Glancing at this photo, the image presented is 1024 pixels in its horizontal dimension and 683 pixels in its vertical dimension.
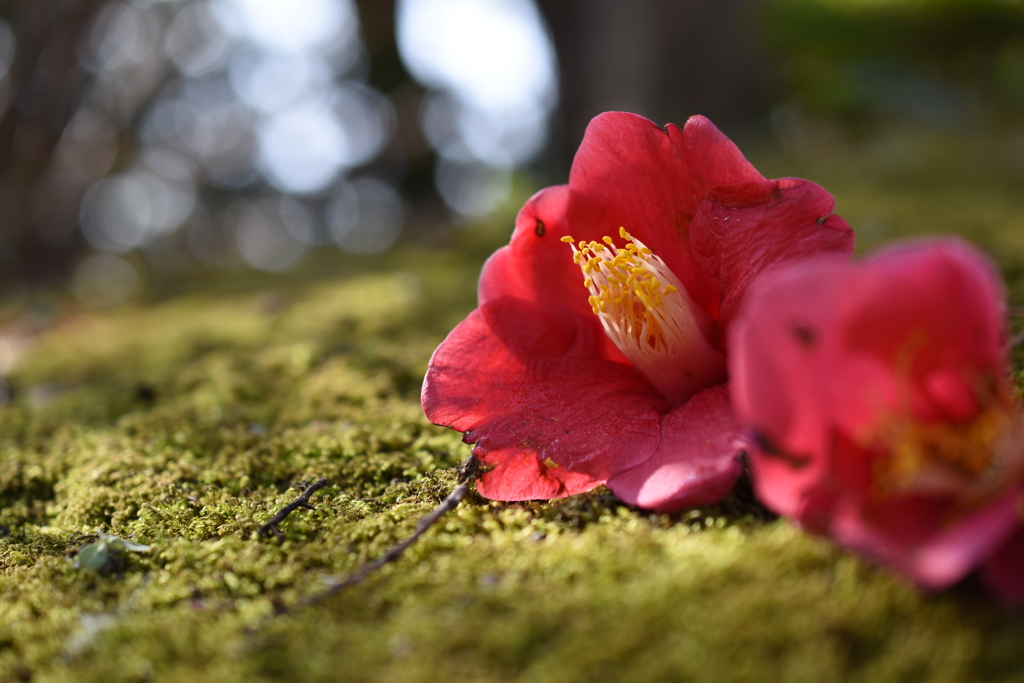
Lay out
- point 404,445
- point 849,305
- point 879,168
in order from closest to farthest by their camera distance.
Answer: point 849,305 < point 404,445 < point 879,168

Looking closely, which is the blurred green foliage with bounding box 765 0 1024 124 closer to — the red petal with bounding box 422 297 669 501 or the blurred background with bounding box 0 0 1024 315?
the blurred background with bounding box 0 0 1024 315

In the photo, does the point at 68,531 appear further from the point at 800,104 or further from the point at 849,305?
the point at 800,104

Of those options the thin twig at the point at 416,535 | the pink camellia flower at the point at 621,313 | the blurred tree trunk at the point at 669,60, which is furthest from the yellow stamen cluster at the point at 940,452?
the blurred tree trunk at the point at 669,60

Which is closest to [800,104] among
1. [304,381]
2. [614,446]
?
[304,381]

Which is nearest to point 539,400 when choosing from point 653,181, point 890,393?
point 653,181

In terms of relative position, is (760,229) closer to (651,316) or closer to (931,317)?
(651,316)

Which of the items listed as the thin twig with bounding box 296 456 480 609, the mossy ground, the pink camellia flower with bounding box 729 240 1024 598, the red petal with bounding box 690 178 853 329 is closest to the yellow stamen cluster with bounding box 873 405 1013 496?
the pink camellia flower with bounding box 729 240 1024 598

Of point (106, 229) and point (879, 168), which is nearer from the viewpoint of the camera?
point (879, 168)
